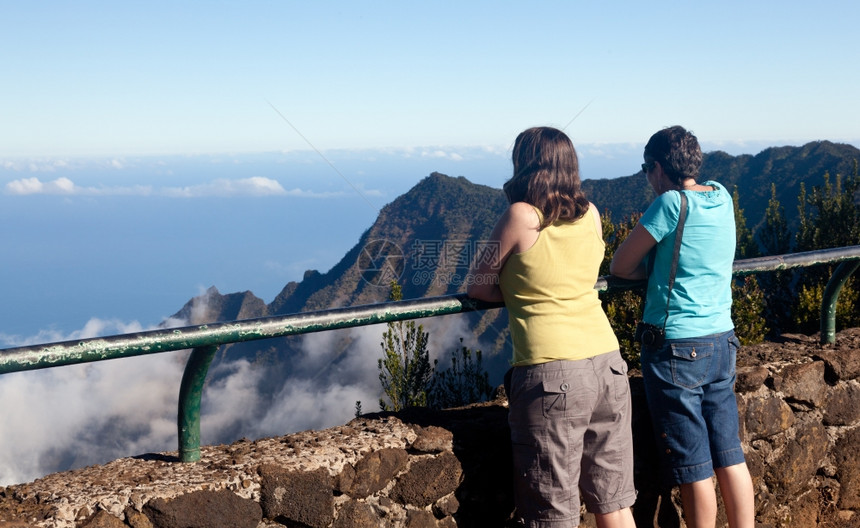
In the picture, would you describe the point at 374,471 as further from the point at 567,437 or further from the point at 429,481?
the point at 567,437

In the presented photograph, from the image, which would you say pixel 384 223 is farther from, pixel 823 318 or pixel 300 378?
pixel 823 318

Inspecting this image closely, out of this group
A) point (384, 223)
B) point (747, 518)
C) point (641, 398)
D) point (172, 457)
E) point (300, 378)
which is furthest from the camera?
point (384, 223)

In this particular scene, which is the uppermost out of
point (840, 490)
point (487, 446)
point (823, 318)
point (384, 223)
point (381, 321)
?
point (384, 223)

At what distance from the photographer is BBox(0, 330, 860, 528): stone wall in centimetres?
209

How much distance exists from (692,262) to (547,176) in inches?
29.2

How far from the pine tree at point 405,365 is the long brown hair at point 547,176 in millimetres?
3435

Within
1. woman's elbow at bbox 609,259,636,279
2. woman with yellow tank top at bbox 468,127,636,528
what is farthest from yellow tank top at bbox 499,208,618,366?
woman's elbow at bbox 609,259,636,279

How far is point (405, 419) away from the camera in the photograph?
2.67 meters

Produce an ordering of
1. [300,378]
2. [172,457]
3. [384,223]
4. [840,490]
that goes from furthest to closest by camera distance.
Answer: [384,223] < [300,378] < [840,490] < [172,457]

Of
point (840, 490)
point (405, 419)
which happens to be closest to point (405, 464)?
point (405, 419)

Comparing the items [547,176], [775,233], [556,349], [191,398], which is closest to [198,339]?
[191,398]

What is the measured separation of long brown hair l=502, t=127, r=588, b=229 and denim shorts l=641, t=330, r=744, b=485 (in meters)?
0.75

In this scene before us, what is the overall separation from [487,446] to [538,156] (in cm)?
107

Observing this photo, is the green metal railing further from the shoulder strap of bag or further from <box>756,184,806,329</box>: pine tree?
<box>756,184,806,329</box>: pine tree
